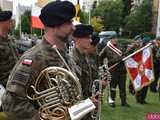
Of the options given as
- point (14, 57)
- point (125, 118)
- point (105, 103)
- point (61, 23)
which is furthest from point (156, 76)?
point (61, 23)

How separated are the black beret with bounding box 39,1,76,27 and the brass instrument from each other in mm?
373

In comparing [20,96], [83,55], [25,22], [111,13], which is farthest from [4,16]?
[111,13]

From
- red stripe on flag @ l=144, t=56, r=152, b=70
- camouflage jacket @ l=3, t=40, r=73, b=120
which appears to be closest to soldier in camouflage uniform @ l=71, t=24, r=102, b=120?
camouflage jacket @ l=3, t=40, r=73, b=120

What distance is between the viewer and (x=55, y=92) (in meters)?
4.16

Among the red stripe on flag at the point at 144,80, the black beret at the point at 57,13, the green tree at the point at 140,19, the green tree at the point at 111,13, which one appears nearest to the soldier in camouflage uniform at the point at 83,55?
the black beret at the point at 57,13

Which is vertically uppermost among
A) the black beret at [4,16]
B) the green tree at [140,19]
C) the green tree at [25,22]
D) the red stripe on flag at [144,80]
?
the black beret at [4,16]

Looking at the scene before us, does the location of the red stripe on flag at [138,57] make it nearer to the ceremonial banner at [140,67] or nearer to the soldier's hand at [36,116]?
the ceremonial banner at [140,67]

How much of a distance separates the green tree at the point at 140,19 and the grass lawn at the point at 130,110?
67.1 m

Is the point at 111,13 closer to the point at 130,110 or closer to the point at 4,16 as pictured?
the point at 130,110

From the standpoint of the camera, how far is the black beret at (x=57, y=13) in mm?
4355

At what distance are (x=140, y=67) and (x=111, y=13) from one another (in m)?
73.9

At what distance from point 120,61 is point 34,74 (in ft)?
31.6

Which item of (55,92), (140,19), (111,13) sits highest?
(55,92)

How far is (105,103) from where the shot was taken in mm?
14602
